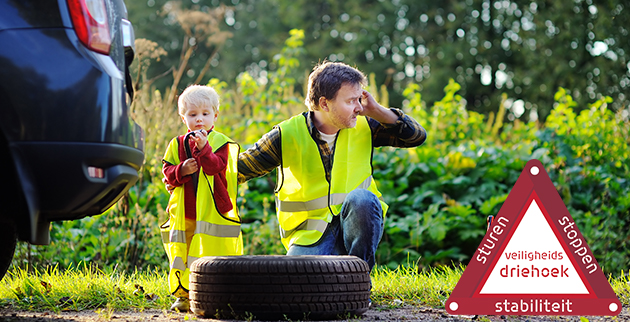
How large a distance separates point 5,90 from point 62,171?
33 cm

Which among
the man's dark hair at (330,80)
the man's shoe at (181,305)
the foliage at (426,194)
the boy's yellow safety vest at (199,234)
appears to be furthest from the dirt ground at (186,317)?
the foliage at (426,194)

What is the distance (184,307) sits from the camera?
3078 mm

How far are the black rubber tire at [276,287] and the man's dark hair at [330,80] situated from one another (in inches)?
41.6

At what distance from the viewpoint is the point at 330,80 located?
3.38 meters

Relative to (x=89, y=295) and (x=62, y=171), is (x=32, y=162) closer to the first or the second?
(x=62, y=171)

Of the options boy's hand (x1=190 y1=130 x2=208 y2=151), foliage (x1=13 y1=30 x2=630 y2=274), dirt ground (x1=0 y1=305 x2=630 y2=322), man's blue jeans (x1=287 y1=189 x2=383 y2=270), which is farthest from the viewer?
foliage (x1=13 y1=30 x2=630 y2=274)

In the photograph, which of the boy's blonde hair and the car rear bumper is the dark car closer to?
the car rear bumper

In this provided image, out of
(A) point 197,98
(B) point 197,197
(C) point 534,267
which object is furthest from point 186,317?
(C) point 534,267

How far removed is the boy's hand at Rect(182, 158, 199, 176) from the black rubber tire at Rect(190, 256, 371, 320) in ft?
1.68

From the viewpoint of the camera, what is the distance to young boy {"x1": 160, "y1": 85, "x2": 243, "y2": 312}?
10.0 feet

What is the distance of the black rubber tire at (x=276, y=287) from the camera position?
103 inches

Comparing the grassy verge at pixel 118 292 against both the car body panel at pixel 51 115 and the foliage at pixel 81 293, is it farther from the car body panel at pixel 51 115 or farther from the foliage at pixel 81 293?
the car body panel at pixel 51 115

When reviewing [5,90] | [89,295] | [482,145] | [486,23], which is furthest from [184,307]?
[486,23]

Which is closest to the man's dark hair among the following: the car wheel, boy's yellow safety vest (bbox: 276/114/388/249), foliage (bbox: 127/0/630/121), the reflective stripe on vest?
boy's yellow safety vest (bbox: 276/114/388/249)
